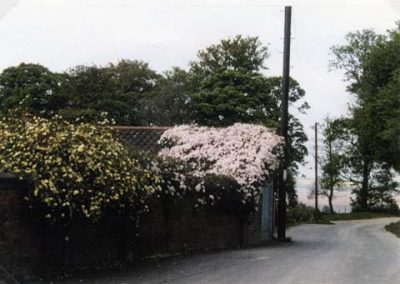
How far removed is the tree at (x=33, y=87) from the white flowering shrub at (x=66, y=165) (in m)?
38.2

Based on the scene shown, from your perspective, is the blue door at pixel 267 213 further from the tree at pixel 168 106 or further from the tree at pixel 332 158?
the tree at pixel 332 158

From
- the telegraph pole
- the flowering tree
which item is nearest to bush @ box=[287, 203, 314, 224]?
the telegraph pole

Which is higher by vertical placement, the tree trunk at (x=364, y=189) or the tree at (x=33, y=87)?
the tree at (x=33, y=87)

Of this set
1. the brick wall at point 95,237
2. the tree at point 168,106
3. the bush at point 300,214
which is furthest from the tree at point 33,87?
the brick wall at point 95,237

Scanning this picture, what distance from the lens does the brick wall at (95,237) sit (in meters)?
9.88

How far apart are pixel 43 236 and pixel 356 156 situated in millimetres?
62647

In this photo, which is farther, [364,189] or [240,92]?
[364,189]

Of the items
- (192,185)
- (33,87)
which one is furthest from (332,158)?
(192,185)

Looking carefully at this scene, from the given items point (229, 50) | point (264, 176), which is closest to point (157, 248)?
point (264, 176)

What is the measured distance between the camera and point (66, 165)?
1026 centimetres

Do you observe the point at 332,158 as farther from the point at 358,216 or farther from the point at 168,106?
the point at 168,106

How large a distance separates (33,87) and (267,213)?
28896 millimetres

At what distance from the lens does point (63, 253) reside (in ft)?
36.2

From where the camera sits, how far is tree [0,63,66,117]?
48.4m
